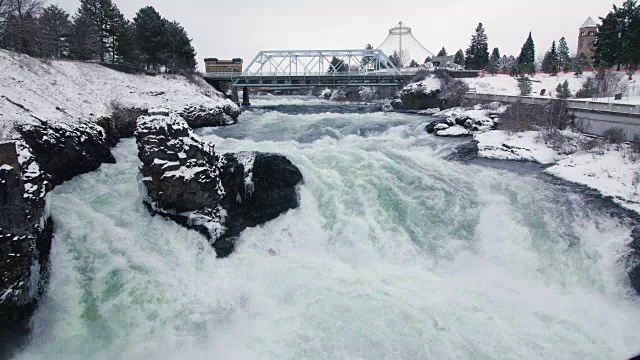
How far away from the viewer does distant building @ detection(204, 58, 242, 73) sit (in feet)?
249

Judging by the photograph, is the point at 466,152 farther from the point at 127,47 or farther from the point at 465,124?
the point at 127,47

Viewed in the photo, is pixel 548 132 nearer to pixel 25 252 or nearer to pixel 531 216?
pixel 531 216

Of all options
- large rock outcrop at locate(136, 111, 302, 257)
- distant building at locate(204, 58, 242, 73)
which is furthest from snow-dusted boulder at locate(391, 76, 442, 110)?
distant building at locate(204, 58, 242, 73)

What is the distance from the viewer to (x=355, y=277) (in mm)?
10383

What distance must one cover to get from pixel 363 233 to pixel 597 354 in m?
6.60

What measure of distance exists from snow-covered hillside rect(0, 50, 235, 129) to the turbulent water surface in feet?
14.1

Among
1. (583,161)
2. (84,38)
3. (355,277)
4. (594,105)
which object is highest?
(84,38)

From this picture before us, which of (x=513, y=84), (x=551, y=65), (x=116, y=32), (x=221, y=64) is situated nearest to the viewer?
(x=116, y=32)

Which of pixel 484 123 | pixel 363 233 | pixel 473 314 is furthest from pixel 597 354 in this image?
pixel 484 123

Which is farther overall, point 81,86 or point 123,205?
point 81,86

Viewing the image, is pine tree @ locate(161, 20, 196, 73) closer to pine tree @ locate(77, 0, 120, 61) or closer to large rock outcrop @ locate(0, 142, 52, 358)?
pine tree @ locate(77, 0, 120, 61)

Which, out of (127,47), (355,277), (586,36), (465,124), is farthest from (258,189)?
(586,36)

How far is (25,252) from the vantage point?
8.07 m

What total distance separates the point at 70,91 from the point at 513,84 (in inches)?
2243
